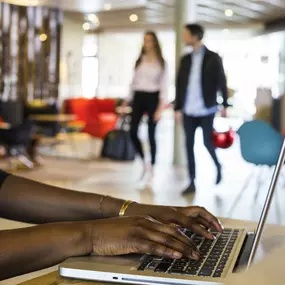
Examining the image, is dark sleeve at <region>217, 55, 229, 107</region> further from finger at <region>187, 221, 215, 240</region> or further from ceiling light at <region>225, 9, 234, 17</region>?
ceiling light at <region>225, 9, 234, 17</region>

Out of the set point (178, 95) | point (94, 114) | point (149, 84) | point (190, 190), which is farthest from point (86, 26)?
point (190, 190)

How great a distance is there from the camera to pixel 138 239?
1.05 m

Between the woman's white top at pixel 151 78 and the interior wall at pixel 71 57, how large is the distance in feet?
28.6

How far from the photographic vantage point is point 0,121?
12.0 m

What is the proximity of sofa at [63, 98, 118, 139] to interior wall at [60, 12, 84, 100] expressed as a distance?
1652 mm

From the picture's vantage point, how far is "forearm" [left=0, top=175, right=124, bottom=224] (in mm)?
1441

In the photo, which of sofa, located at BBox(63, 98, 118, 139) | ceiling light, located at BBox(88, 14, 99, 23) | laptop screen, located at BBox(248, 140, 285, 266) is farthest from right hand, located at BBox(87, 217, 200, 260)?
ceiling light, located at BBox(88, 14, 99, 23)

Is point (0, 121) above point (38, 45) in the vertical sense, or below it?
below

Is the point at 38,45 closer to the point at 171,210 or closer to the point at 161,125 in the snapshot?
the point at 161,125

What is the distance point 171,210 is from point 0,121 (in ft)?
36.0

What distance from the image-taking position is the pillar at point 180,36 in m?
10.2

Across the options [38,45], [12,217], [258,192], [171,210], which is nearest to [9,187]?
[12,217]

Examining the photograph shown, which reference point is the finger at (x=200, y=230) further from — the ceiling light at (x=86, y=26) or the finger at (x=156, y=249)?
the ceiling light at (x=86, y=26)

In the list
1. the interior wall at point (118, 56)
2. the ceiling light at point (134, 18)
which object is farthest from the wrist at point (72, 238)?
the interior wall at point (118, 56)
